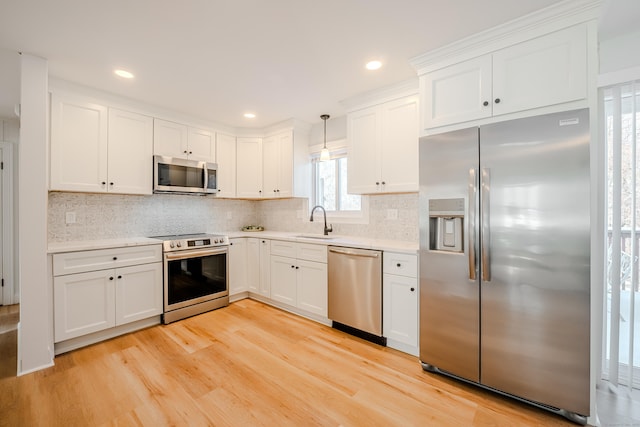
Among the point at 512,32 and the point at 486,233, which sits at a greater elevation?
the point at 512,32

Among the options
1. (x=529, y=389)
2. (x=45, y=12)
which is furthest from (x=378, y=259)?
(x=45, y=12)

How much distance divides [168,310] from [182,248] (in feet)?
2.24

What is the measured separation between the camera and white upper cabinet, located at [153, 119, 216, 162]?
3279mm

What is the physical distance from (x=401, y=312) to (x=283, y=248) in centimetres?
158

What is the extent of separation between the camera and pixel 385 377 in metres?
2.07

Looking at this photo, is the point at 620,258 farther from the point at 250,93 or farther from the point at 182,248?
the point at 182,248

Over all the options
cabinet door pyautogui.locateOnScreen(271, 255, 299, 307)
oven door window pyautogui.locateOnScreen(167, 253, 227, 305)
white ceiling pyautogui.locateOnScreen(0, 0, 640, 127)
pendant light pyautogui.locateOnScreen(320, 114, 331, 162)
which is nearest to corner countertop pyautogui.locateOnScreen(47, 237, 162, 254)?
oven door window pyautogui.locateOnScreen(167, 253, 227, 305)

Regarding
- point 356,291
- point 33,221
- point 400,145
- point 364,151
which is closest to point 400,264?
point 356,291

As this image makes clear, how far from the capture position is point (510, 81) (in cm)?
183

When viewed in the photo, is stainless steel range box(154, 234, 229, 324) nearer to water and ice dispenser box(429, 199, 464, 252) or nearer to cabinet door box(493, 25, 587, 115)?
water and ice dispenser box(429, 199, 464, 252)

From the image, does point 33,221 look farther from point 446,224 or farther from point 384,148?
point 446,224

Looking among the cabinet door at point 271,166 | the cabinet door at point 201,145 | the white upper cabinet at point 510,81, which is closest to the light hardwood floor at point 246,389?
the white upper cabinet at point 510,81

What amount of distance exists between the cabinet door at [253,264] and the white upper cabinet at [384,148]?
1567 mm

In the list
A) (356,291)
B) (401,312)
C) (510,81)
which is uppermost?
(510,81)
